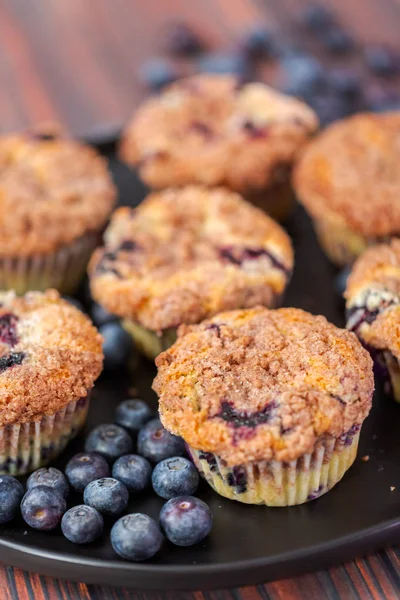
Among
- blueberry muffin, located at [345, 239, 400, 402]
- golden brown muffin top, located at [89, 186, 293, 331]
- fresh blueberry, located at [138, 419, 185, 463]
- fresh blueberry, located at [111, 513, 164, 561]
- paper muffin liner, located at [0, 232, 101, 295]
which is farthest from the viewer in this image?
paper muffin liner, located at [0, 232, 101, 295]

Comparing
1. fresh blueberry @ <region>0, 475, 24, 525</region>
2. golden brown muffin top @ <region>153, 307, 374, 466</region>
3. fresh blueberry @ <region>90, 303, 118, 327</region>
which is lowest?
fresh blueberry @ <region>90, 303, 118, 327</region>

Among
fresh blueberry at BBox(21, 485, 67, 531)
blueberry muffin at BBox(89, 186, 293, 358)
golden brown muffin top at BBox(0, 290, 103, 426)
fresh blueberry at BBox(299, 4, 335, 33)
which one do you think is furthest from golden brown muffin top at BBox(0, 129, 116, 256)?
fresh blueberry at BBox(299, 4, 335, 33)

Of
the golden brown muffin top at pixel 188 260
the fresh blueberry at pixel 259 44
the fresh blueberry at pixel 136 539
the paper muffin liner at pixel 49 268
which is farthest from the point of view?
the fresh blueberry at pixel 259 44

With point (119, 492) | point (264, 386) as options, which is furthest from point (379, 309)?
point (119, 492)

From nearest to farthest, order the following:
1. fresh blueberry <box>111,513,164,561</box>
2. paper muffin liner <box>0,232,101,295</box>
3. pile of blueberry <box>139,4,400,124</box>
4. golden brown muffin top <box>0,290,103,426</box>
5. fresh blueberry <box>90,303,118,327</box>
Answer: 1. fresh blueberry <box>111,513,164,561</box>
2. golden brown muffin top <box>0,290,103,426</box>
3. fresh blueberry <box>90,303,118,327</box>
4. paper muffin liner <box>0,232,101,295</box>
5. pile of blueberry <box>139,4,400,124</box>

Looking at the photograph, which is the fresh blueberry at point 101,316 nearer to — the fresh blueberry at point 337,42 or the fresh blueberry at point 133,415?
the fresh blueberry at point 133,415

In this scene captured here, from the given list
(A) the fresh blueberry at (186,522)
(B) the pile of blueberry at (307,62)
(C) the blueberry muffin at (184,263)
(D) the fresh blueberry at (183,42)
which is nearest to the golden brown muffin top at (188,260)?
(C) the blueberry muffin at (184,263)

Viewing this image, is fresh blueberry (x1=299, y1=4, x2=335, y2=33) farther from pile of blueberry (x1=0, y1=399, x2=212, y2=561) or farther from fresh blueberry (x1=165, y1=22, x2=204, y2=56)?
pile of blueberry (x1=0, y1=399, x2=212, y2=561)

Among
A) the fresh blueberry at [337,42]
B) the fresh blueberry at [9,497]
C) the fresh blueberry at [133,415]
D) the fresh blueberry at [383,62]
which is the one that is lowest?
the fresh blueberry at [383,62]
